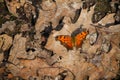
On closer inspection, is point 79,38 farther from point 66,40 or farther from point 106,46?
point 106,46

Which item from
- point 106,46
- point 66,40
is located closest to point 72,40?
point 66,40

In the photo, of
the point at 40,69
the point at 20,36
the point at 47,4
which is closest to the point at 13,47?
the point at 20,36

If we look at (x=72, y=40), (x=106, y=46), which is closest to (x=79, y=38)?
(x=72, y=40)

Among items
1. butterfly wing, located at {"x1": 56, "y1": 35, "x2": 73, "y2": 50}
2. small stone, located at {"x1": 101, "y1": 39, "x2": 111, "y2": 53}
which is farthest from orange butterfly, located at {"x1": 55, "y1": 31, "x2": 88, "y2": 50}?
small stone, located at {"x1": 101, "y1": 39, "x2": 111, "y2": 53}

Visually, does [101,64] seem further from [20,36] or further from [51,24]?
[20,36]

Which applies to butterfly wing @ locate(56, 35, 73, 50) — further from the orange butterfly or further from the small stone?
the small stone

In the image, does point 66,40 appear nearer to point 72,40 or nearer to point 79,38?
point 72,40

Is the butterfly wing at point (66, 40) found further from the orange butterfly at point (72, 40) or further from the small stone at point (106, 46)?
the small stone at point (106, 46)

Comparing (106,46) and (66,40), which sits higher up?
(66,40)
